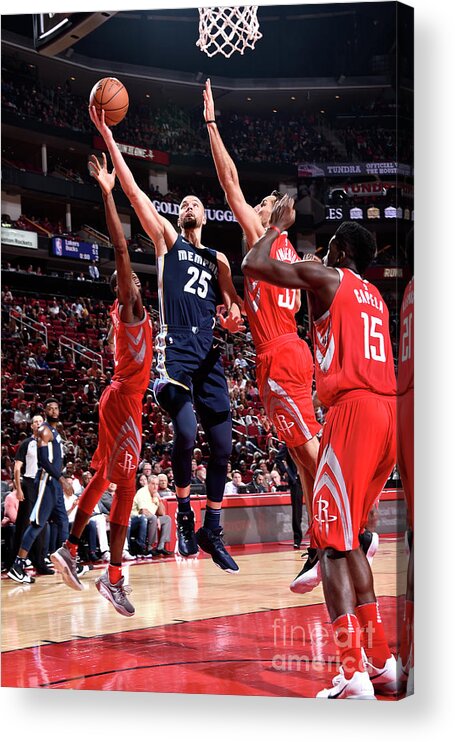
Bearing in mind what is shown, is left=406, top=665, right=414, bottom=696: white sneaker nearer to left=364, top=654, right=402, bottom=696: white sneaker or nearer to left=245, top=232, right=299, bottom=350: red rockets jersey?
left=364, top=654, right=402, bottom=696: white sneaker

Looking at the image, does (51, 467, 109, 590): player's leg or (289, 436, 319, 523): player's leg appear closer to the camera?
(289, 436, 319, 523): player's leg

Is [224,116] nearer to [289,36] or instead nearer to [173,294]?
[289,36]

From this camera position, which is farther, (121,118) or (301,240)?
(121,118)

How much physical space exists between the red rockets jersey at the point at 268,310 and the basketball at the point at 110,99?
1370mm

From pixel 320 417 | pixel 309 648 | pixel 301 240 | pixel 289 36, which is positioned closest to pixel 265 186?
pixel 301 240

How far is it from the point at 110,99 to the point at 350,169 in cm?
167

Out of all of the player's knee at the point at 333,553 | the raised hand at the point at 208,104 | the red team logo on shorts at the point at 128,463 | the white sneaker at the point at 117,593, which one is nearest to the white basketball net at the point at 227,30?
the raised hand at the point at 208,104

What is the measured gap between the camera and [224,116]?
6.87 meters

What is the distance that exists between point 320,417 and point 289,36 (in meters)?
2.27

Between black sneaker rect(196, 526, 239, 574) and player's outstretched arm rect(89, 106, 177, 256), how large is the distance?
1792 mm

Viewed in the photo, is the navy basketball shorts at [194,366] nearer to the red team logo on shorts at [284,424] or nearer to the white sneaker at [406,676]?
the red team logo on shorts at [284,424]

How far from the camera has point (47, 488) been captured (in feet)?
24.6

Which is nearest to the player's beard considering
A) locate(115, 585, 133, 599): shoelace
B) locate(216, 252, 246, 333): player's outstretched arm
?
locate(216, 252, 246, 333): player's outstretched arm

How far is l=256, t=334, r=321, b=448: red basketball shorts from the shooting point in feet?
22.0
